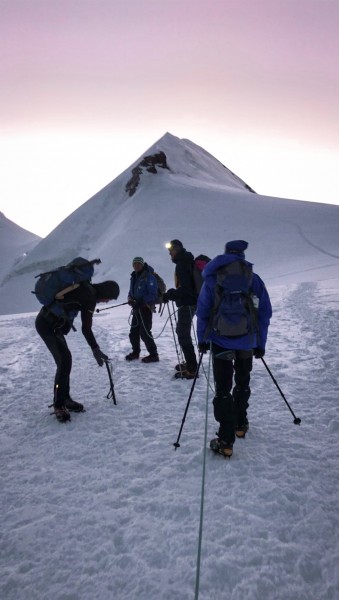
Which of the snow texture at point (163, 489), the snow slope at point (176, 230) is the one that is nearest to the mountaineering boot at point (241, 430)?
the snow texture at point (163, 489)

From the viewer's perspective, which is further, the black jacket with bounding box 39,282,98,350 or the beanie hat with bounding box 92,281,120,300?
the beanie hat with bounding box 92,281,120,300

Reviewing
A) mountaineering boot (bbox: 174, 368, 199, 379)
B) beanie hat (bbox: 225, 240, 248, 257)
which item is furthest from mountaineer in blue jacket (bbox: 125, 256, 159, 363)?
beanie hat (bbox: 225, 240, 248, 257)

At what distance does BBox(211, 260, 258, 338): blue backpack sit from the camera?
375 cm

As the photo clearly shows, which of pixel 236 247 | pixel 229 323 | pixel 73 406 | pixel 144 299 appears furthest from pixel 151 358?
pixel 236 247

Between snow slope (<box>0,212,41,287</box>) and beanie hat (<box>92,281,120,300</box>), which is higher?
snow slope (<box>0,212,41,287</box>)

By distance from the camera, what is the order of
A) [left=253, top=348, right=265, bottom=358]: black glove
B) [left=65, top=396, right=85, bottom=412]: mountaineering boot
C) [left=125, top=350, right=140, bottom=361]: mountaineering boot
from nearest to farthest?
[left=253, top=348, right=265, bottom=358]: black glove
[left=65, top=396, right=85, bottom=412]: mountaineering boot
[left=125, top=350, right=140, bottom=361]: mountaineering boot

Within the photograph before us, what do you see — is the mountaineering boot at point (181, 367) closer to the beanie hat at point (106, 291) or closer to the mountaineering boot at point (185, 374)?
the mountaineering boot at point (185, 374)

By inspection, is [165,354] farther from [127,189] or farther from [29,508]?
[127,189]

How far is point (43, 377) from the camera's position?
23.7ft

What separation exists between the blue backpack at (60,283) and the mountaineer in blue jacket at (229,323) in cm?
185

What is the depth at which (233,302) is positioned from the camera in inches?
150

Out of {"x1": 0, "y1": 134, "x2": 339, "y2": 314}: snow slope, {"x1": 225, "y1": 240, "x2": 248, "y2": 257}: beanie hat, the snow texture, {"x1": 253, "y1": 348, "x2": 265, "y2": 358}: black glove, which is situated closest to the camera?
the snow texture

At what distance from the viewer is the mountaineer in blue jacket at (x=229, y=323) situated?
12.4 feet

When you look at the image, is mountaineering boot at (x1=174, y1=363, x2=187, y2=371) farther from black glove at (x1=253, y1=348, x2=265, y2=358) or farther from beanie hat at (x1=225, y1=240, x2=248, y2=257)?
beanie hat at (x1=225, y1=240, x2=248, y2=257)
